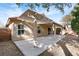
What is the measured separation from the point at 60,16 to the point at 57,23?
0.09m

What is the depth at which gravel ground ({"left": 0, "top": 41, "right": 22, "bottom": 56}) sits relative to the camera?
203 cm

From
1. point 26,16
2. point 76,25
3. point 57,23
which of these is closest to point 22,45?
point 26,16

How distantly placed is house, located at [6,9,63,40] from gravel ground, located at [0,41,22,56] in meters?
0.09

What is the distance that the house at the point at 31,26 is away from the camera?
2.06 metres

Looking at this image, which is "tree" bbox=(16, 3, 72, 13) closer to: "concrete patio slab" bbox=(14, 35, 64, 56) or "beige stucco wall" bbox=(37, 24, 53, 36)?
"beige stucco wall" bbox=(37, 24, 53, 36)

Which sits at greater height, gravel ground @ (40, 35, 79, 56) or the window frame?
the window frame

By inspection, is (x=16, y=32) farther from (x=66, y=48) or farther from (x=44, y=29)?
(x=66, y=48)

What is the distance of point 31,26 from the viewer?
2.08 metres

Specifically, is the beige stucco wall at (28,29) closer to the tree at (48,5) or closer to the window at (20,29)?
the window at (20,29)

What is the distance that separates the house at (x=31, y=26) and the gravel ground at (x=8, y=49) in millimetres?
94

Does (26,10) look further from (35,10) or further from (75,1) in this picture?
(75,1)

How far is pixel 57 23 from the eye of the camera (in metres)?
2.08

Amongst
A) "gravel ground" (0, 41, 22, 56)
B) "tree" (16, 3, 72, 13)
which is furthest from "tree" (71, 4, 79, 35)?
"gravel ground" (0, 41, 22, 56)

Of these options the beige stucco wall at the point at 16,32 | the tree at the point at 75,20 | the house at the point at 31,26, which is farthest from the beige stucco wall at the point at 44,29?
the tree at the point at 75,20
